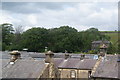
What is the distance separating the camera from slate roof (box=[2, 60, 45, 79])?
54.6ft

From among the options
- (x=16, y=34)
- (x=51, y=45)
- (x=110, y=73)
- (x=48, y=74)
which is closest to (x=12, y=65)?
(x=48, y=74)

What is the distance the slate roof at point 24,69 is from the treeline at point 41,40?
5133 cm

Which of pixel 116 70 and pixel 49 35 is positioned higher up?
pixel 49 35

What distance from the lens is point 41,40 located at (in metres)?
76.2

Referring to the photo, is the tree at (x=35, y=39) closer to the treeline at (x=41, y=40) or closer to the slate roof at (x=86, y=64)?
the treeline at (x=41, y=40)

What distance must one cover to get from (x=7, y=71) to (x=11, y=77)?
3.84 ft

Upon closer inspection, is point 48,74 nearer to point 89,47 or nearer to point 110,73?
point 110,73

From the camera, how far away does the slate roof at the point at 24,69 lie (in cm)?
1665

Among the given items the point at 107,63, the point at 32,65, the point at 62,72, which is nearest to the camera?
the point at 32,65

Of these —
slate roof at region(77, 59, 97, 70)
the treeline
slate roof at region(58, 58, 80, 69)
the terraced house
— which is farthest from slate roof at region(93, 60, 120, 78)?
the treeline

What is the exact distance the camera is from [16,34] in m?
82.3

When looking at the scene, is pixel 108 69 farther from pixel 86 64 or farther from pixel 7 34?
pixel 7 34

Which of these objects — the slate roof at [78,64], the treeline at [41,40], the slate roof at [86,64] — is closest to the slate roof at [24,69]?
the slate roof at [86,64]

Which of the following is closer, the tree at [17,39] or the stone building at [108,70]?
the stone building at [108,70]
